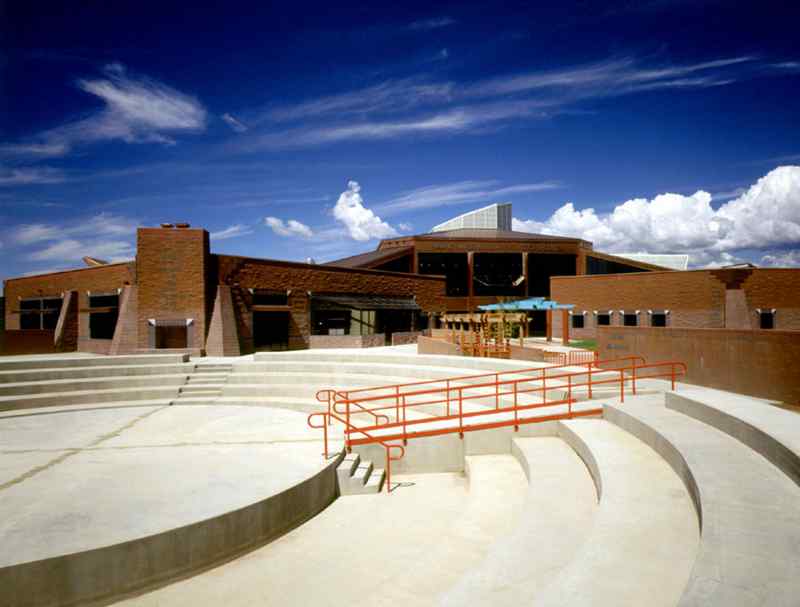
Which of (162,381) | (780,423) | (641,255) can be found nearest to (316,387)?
(162,381)

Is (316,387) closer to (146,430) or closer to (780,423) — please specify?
(146,430)

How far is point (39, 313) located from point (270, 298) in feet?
44.2

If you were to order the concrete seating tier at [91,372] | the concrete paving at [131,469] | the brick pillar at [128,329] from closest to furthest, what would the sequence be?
the concrete paving at [131,469], the concrete seating tier at [91,372], the brick pillar at [128,329]

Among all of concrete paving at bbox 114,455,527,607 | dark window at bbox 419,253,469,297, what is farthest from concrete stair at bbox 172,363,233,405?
dark window at bbox 419,253,469,297

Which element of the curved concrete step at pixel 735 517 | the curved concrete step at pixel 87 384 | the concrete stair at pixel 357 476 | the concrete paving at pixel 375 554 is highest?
the curved concrete step at pixel 735 517

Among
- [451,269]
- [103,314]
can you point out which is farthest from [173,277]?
[451,269]

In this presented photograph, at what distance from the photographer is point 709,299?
26.9 m

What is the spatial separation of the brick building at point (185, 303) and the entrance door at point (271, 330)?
0.17 feet

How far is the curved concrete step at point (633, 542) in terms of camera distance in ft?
13.4

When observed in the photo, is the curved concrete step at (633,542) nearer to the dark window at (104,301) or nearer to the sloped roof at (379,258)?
the dark window at (104,301)

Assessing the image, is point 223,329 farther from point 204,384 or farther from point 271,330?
point 204,384

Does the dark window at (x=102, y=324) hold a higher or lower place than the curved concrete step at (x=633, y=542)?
higher

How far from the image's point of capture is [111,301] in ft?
78.8

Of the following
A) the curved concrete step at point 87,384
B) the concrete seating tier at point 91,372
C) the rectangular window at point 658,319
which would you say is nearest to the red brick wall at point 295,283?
the concrete seating tier at point 91,372
